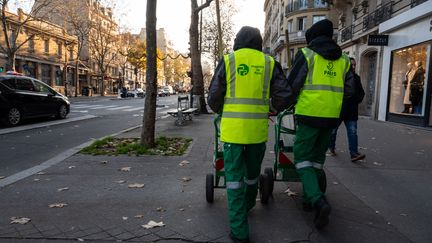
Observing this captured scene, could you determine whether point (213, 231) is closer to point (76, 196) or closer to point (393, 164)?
point (76, 196)

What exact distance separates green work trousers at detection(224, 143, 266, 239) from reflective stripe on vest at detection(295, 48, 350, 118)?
2.43 feet

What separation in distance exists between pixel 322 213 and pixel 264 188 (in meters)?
0.91

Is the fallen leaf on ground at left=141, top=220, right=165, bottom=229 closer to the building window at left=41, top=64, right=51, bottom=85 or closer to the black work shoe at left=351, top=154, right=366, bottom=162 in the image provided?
the black work shoe at left=351, top=154, right=366, bottom=162

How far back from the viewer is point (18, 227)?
3721 millimetres

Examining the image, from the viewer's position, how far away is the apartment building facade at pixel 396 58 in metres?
14.0

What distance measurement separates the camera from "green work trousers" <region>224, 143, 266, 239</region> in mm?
3352

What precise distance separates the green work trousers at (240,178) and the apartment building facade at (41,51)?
37675 mm

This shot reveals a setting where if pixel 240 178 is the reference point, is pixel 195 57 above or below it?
above

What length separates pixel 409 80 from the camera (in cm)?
1556

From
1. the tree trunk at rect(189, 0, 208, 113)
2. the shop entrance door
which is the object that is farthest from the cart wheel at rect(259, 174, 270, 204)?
the shop entrance door

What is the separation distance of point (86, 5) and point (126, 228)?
4689cm

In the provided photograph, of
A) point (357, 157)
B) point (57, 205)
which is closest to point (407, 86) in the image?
point (357, 157)

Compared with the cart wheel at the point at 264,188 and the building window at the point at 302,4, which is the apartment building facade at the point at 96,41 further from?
the cart wheel at the point at 264,188

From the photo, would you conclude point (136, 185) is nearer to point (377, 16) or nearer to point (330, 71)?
point (330, 71)
